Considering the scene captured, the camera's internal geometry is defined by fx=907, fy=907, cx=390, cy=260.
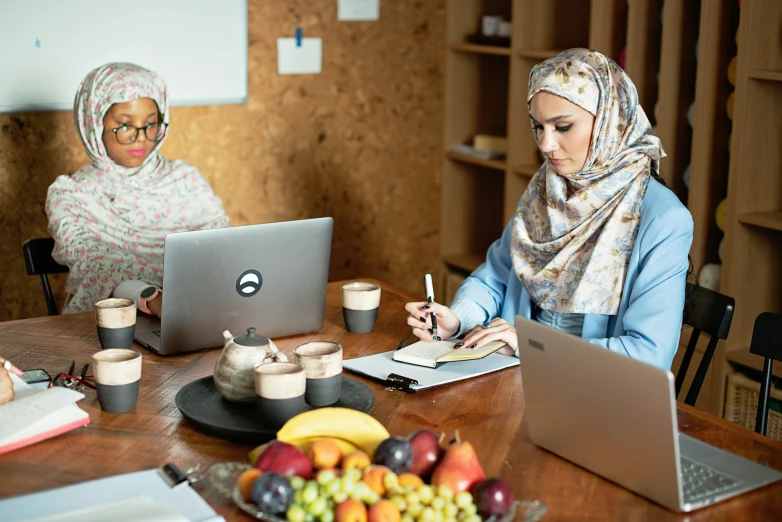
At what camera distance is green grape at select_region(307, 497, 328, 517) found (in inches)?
43.2

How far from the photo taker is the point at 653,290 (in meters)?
1.84

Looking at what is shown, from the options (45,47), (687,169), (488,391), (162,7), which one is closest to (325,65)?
(162,7)

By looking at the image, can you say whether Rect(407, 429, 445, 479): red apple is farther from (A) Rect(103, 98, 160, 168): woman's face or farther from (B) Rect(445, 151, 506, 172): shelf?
(B) Rect(445, 151, 506, 172): shelf

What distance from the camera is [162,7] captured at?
3.34 m

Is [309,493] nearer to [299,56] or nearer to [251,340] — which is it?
[251,340]

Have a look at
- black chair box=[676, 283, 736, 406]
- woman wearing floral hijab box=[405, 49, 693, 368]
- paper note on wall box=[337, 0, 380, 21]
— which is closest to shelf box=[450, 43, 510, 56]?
paper note on wall box=[337, 0, 380, 21]

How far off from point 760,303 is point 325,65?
1.96 metres

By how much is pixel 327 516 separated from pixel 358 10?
3.03m

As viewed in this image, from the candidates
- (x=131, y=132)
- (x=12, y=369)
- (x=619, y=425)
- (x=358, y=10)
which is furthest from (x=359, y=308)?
(x=358, y=10)

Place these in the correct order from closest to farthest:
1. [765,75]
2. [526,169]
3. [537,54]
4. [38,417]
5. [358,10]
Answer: [38,417] → [765,75] → [537,54] → [526,169] → [358,10]

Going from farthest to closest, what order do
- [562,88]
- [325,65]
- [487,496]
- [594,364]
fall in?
[325,65] → [562,88] → [594,364] → [487,496]

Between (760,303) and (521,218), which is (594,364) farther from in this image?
(760,303)

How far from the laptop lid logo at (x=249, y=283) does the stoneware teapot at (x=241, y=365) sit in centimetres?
29

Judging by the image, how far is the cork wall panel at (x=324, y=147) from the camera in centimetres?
326
